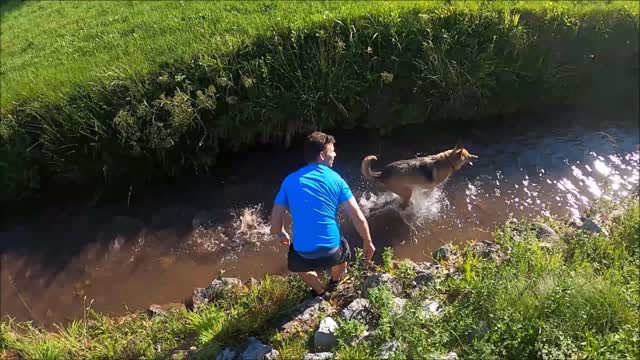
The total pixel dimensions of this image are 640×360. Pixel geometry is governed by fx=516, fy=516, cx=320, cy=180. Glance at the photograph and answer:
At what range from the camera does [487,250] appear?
7098 mm

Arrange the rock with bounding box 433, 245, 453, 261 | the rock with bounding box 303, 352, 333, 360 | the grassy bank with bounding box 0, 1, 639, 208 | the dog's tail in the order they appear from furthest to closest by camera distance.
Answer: the grassy bank with bounding box 0, 1, 639, 208 → the dog's tail → the rock with bounding box 433, 245, 453, 261 → the rock with bounding box 303, 352, 333, 360

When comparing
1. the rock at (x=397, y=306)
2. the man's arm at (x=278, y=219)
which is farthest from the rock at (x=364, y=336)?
the man's arm at (x=278, y=219)

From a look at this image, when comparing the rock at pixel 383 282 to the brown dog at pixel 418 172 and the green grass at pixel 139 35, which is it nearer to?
the brown dog at pixel 418 172

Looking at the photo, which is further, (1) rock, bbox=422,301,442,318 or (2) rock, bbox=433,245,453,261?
(2) rock, bbox=433,245,453,261

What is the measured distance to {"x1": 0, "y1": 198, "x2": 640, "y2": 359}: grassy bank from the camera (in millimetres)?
5078

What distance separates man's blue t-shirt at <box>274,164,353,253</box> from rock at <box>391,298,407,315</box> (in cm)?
94

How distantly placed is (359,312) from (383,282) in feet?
1.97

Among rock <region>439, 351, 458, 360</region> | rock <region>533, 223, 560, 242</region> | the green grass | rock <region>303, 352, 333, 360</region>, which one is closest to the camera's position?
rock <region>439, 351, 458, 360</region>

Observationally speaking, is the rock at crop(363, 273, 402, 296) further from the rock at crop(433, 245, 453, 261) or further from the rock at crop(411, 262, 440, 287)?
the rock at crop(433, 245, 453, 261)

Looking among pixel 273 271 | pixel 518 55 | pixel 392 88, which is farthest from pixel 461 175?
pixel 273 271

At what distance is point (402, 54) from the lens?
31.4 ft

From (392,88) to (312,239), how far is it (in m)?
4.81

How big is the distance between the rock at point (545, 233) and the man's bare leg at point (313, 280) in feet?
10.9

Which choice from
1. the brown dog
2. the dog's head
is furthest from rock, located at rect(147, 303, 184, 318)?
the dog's head
